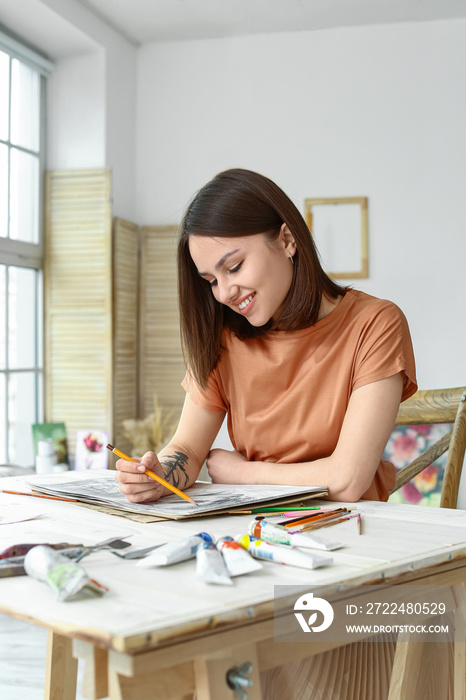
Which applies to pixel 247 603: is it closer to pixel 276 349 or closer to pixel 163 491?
pixel 163 491

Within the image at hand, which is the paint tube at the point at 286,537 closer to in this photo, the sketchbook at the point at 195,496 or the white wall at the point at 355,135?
the sketchbook at the point at 195,496

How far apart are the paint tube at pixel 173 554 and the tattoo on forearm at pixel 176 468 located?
0.53m

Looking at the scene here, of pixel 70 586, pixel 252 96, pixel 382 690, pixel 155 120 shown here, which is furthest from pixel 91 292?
pixel 70 586

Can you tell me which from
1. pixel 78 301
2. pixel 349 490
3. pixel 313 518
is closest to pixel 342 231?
pixel 78 301

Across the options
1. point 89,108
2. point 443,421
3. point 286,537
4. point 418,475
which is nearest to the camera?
point 286,537

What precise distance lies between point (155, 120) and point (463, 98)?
182 cm

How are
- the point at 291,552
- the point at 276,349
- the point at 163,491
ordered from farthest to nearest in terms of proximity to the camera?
the point at 276,349, the point at 163,491, the point at 291,552

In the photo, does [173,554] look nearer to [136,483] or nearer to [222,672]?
[222,672]

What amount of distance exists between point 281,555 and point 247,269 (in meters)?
0.74

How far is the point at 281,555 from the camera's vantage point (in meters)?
0.77

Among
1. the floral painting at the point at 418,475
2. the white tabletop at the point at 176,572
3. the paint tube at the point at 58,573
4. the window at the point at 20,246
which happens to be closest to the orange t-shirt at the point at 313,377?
the white tabletop at the point at 176,572

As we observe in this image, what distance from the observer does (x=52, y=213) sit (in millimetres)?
4242

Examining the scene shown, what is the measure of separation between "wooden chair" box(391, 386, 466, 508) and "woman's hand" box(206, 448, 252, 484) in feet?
1.26

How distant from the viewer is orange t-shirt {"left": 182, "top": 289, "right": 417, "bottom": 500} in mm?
1417
